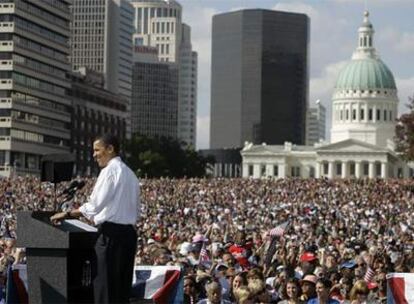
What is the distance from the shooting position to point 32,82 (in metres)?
156

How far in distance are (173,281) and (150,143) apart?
6415 inches

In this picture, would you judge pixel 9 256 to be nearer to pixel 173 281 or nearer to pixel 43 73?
pixel 173 281

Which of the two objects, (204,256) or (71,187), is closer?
(71,187)

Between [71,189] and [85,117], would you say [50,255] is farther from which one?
[85,117]

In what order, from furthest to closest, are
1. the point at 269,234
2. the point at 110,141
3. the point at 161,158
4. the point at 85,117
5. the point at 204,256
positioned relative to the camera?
the point at 85,117 < the point at 161,158 < the point at 269,234 < the point at 204,256 < the point at 110,141

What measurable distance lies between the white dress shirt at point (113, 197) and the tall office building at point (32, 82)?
13537 cm

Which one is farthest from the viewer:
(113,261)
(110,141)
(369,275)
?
(369,275)

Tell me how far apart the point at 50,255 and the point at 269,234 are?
61.7ft

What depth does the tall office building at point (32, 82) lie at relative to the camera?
5910 inches

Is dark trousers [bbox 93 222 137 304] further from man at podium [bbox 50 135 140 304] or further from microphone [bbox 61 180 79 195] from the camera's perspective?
microphone [bbox 61 180 79 195]

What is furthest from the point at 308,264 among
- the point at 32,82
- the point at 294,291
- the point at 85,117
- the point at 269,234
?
the point at 85,117

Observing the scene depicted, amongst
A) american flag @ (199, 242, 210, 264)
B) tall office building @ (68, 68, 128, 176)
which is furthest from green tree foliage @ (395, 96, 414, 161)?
american flag @ (199, 242, 210, 264)

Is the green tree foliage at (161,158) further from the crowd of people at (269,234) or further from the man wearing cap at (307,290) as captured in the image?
the man wearing cap at (307,290)

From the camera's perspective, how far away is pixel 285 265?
21.6 m
